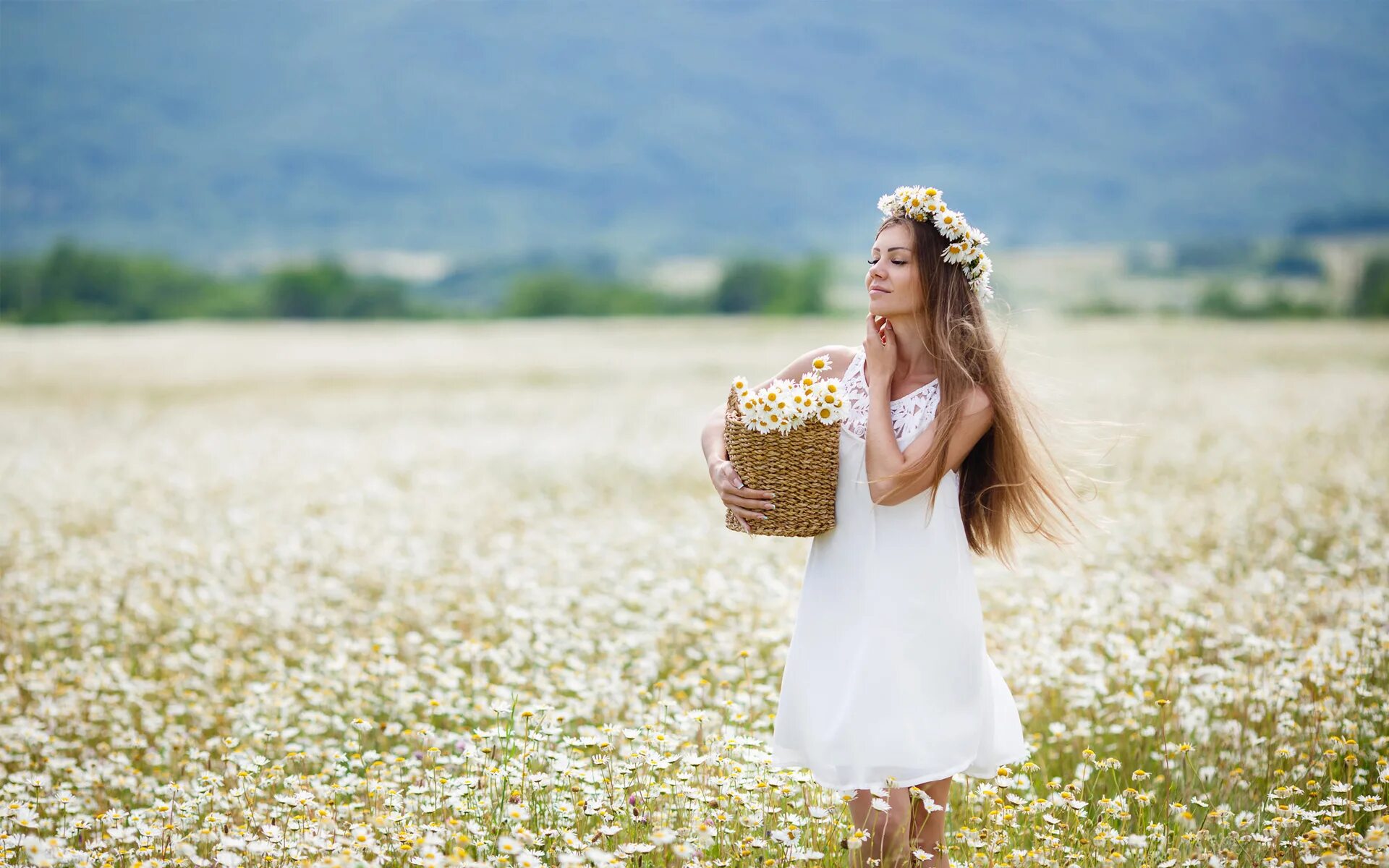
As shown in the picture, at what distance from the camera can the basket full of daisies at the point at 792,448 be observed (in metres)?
4.39

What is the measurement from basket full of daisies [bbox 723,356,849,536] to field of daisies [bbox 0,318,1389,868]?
96 centimetres

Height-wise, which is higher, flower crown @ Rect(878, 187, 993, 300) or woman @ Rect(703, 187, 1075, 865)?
flower crown @ Rect(878, 187, 993, 300)

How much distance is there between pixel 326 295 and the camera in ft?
324

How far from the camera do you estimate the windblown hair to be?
14.7ft

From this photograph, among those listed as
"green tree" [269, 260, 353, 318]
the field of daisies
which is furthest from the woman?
"green tree" [269, 260, 353, 318]

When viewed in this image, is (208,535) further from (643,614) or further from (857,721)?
(857,721)

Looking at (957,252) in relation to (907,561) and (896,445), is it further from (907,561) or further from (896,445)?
(907,561)

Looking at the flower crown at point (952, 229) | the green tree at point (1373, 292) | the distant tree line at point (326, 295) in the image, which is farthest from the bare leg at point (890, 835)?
the distant tree line at point (326, 295)

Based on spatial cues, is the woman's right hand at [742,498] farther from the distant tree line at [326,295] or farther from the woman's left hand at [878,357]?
the distant tree line at [326,295]

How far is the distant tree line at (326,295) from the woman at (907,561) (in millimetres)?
82738

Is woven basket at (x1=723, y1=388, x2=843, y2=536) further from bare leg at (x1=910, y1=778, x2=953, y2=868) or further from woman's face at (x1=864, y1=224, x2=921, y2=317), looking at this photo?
bare leg at (x1=910, y1=778, x2=953, y2=868)

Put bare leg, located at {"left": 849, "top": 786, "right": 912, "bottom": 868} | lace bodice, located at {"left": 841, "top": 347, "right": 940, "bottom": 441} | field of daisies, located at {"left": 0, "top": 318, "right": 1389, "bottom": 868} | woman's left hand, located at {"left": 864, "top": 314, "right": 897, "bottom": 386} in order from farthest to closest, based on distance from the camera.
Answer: field of daisies, located at {"left": 0, "top": 318, "right": 1389, "bottom": 868} < lace bodice, located at {"left": 841, "top": 347, "right": 940, "bottom": 441} < woman's left hand, located at {"left": 864, "top": 314, "right": 897, "bottom": 386} < bare leg, located at {"left": 849, "top": 786, "right": 912, "bottom": 868}

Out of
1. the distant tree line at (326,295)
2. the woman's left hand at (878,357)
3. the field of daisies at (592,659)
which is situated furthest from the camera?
the distant tree line at (326,295)

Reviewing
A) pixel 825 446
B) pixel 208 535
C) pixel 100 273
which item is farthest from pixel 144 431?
pixel 100 273
